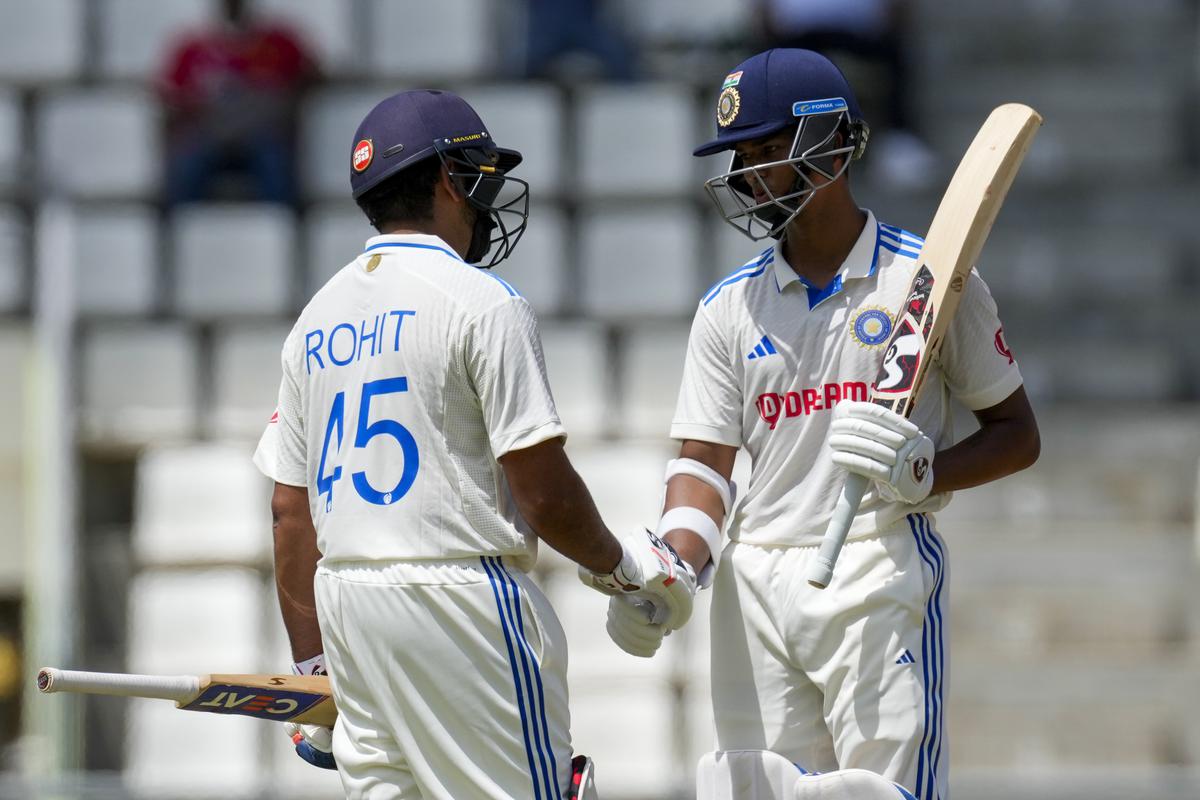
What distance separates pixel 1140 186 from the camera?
27.2ft

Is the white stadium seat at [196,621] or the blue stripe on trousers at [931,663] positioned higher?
the blue stripe on trousers at [931,663]

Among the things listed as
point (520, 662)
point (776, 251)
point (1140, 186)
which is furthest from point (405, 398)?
point (1140, 186)

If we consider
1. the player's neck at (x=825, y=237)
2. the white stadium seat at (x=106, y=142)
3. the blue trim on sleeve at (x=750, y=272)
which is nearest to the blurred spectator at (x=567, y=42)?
the white stadium seat at (x=106, y=142)

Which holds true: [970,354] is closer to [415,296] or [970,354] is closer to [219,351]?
[415,296]

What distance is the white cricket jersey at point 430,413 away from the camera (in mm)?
2955

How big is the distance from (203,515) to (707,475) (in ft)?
12.5

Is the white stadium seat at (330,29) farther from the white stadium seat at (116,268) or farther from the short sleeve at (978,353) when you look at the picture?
the short sleeve at (978,353)

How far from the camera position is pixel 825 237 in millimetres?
3393

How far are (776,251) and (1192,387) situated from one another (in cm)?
499

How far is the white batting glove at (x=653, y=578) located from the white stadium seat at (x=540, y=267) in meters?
4.24

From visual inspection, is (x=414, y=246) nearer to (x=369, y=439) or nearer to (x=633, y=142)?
(x=369, y=439)

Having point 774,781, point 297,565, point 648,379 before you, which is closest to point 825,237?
point 774,781

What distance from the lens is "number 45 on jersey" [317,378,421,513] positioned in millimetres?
2982

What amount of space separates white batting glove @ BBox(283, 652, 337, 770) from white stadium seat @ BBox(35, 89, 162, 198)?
4.65m
